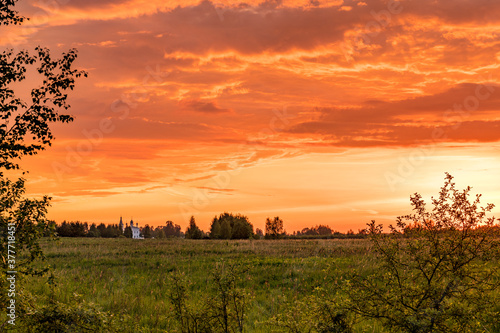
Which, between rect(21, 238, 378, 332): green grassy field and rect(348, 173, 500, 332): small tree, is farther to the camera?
rect(21, 238, 378, 332): green grassy field

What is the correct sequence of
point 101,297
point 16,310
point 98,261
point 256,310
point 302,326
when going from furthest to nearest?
point 98,261 < point 101,297 < point 256,310 < point 16,310 < point 302,326

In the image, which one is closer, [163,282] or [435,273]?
[435,273]

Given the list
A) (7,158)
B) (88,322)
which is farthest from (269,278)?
A: (88,322)

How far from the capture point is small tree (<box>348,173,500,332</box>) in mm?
5203

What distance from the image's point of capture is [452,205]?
5605 millimetres

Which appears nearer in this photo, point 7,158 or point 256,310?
point 7,158

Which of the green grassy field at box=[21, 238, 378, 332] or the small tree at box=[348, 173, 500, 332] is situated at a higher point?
the small tree at box=[348, 173, 500, 332]

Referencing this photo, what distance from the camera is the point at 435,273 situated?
551 cm

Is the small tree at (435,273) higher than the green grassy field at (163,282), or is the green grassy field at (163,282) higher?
the small tree at (435,273)

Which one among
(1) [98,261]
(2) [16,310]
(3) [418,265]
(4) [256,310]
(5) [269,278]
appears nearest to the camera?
(3) [418,265]

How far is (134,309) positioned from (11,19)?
1099 cm

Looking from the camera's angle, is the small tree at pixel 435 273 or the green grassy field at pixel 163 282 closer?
the small tree at pixel 435 273

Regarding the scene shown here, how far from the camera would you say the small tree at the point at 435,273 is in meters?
5.20

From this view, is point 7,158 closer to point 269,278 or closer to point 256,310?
point 256,310
